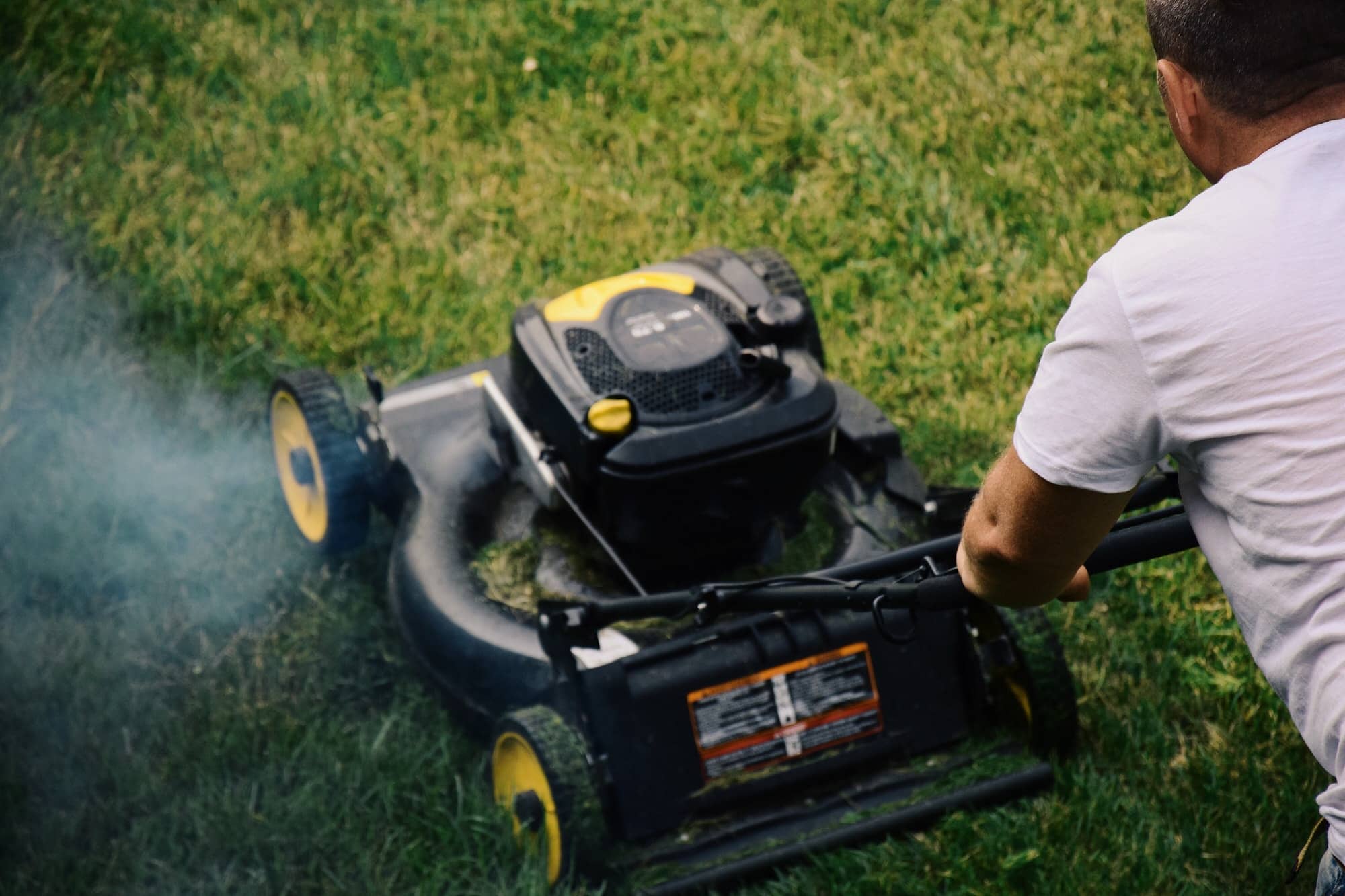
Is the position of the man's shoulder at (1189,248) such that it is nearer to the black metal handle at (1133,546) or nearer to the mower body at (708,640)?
the black metal handle at (1133,546)

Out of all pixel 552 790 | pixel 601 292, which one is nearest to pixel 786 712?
pixel 552 790

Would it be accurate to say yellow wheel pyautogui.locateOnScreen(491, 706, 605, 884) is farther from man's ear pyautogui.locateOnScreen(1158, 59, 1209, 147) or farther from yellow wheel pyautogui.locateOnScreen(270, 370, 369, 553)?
man's ear pyautogui.locateOnScreen(1158, 59, 1209, 147)

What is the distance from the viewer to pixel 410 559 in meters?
2.63

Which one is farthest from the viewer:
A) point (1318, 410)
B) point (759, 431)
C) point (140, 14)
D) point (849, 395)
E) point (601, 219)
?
point (140, 14)

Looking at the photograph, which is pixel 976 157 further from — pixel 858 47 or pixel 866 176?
pixel 858 47

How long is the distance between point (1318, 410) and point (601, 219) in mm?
2896

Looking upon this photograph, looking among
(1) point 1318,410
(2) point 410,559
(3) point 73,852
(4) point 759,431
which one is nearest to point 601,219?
(2) point 410,559

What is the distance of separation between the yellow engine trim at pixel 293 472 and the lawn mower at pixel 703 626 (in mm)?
359

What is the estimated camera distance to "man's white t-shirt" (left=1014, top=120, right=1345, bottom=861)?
1.14 m

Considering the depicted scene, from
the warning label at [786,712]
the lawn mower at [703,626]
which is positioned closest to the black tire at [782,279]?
the lawn mower at [703,626]

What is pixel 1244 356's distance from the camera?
1.15 m

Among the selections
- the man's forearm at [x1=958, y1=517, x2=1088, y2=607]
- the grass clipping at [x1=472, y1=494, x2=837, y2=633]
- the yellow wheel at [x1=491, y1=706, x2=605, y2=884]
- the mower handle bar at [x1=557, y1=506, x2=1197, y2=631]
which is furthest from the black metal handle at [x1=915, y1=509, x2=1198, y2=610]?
the grass clipping at [x1=472, y1=494, x2=837, y2=633]

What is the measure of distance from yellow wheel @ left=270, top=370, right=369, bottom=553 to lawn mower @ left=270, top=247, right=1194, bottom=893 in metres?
0.26

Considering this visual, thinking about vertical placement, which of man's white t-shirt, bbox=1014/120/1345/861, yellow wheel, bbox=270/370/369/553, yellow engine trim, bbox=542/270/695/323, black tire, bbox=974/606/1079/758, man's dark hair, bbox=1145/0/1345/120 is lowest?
black tire, bbox=974/606/1079/758
